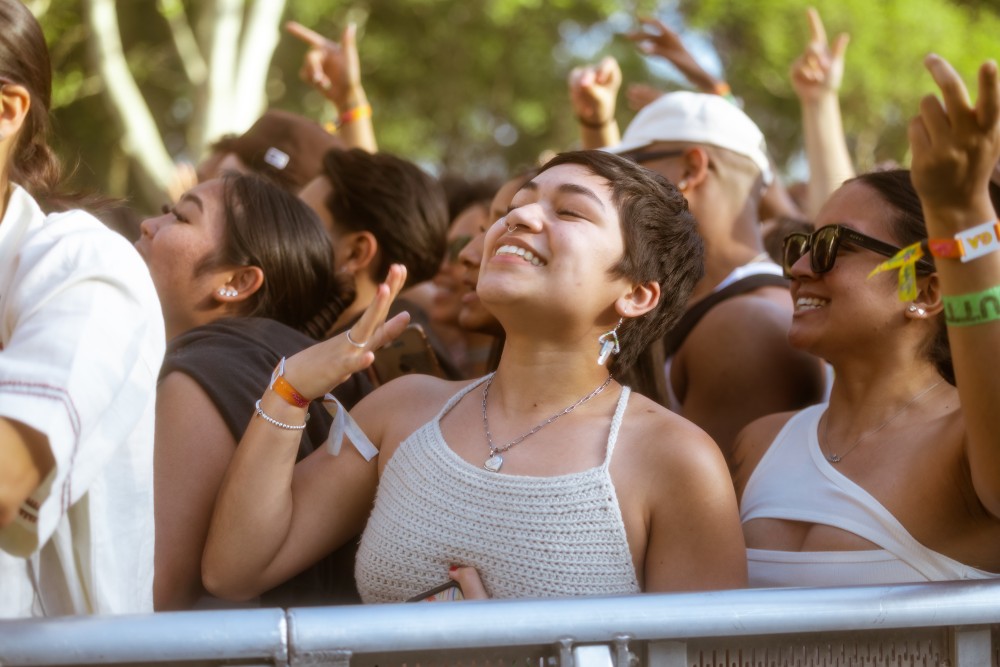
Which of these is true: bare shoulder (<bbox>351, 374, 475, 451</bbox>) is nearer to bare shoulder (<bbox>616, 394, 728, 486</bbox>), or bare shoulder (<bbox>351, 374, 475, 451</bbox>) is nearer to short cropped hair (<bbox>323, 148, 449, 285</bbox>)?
bare shoulder (<bbox>616, 394, 728, 486</bbox>)

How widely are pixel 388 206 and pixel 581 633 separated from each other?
278cm

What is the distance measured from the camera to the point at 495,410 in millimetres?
2691

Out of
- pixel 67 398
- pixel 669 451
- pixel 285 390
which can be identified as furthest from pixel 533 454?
pixel 67 398

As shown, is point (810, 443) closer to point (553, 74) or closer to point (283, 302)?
point (283, 302)

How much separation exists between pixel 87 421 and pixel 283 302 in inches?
63.9

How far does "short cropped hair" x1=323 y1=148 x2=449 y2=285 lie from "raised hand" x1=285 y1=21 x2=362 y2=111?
1533mm

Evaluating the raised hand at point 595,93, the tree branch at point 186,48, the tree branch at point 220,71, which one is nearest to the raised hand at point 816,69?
the raised hand at point 595,93

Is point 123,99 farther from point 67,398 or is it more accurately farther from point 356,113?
point 67,398

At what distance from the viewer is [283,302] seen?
346cm

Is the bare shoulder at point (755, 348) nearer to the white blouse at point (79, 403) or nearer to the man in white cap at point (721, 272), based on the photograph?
the man in white cap at point (721, 272)

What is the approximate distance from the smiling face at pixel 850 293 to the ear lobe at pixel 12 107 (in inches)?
71.2

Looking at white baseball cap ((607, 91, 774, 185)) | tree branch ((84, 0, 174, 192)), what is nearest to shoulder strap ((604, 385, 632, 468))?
white baseball cap ((607, 91, 774, 185))

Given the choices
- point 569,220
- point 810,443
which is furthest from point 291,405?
point 810,443

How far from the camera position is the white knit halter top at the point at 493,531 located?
238 cm
